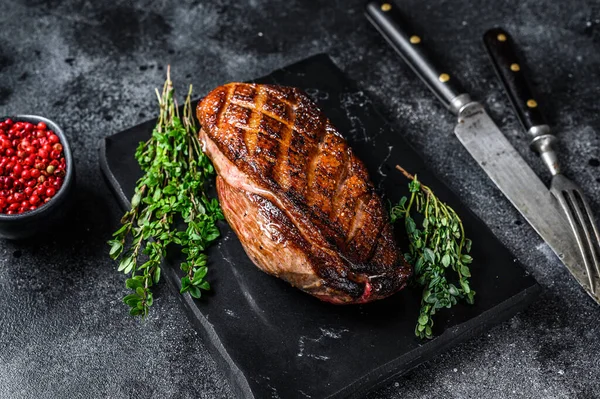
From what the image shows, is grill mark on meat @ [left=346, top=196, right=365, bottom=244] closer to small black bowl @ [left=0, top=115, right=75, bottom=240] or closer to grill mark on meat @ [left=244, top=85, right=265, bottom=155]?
grill mark on meat @ [left=244, top=85, right=265, bottom=155]

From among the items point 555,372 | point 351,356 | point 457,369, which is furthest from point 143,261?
point 555,372

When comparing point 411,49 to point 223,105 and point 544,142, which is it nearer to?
point 544,142

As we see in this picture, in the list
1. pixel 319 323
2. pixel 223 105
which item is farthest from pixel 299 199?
pixel 223 105

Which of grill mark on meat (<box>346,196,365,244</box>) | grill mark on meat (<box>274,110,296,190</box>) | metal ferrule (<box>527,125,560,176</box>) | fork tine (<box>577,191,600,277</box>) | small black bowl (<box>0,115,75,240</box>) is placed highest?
small black bowl (<box>0,115,75,240</box>)

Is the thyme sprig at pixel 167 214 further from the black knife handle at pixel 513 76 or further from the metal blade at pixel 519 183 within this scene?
the black knife handle at pixel 513 76

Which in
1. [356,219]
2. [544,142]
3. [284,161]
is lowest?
[544,142]

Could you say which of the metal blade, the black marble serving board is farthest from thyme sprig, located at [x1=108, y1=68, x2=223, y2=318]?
the metal blade
